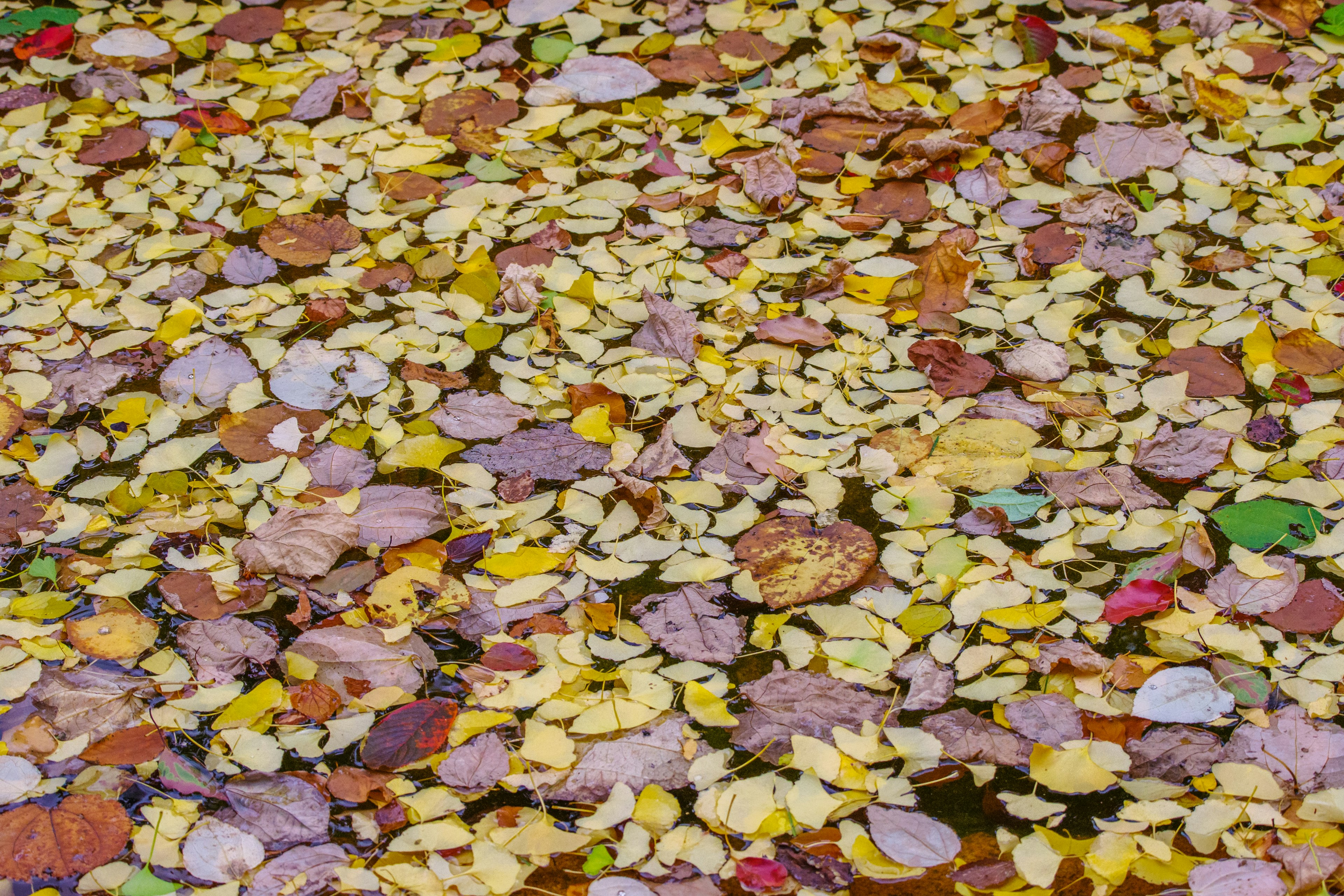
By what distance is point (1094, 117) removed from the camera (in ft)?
8.38

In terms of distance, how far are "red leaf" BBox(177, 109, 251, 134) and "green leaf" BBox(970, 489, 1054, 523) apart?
201cm

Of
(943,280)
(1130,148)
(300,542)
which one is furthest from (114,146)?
(1130,148)

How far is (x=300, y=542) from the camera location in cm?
175

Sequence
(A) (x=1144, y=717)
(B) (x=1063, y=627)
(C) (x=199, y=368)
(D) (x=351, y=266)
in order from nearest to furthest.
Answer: (A) (x=1144, y=717)
(B) (x=1063, y=627)
(C) (x=199, y=368)
(D) (x=351, y=266)

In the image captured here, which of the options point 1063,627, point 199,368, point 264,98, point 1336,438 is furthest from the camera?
point 264,98

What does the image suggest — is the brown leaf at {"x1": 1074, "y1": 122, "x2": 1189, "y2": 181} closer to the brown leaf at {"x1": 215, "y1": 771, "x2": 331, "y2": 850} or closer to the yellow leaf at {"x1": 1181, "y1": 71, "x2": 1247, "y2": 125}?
the yellow leaf at {"x1": 1181, "y1": 71, "x2": 1247, "y2": 125}

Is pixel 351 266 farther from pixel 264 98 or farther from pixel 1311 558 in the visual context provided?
pixel 1311 558

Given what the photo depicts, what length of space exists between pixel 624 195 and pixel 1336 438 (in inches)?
59.8

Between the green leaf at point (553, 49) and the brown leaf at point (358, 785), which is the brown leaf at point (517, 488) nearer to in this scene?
the brown leaf at point (358, 785)

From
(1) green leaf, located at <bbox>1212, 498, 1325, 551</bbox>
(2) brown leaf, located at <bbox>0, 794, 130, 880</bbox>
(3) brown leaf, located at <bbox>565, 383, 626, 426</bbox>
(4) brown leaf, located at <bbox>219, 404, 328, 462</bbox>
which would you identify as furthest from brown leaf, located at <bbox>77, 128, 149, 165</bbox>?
(1) green leaf, located at <bbox>1212, 498, 1325, 551</bbox>

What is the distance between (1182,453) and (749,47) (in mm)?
1607

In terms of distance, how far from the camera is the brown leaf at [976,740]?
4.85 feet

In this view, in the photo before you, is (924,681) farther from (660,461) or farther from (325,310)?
(325,310)

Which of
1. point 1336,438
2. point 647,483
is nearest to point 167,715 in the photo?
point 647,483
